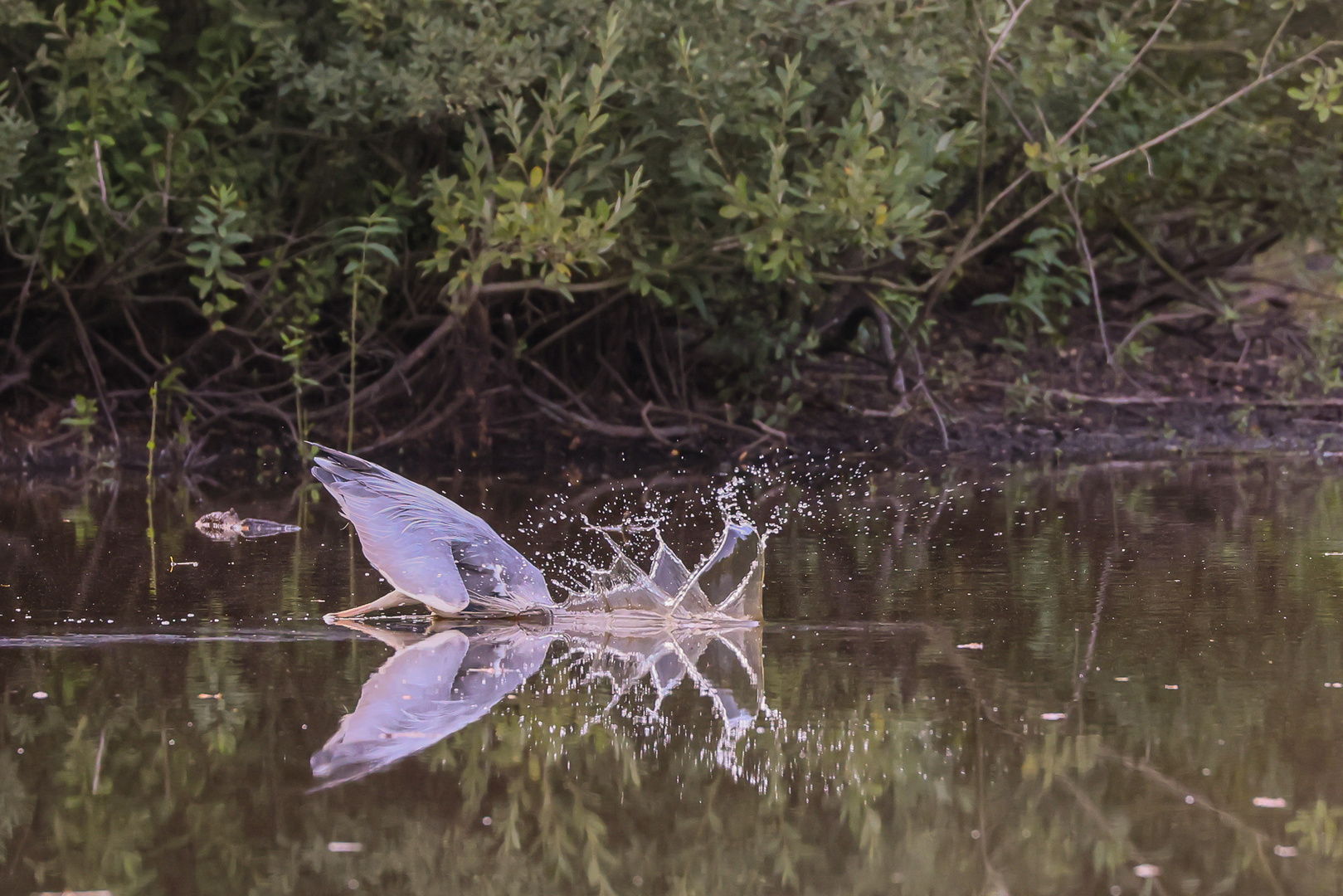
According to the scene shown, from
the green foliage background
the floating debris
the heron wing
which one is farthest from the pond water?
the green foliage background

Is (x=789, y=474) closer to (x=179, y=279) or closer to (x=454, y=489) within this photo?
(x=454, y=489)

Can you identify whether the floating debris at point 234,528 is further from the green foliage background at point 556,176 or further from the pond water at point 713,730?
the green foliage background at point 556,176

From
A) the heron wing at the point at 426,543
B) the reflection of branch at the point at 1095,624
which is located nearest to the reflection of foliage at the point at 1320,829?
the reflection of branch at the point at 1095,624

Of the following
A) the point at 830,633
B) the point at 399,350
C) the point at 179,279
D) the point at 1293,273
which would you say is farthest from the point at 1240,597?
the point at 1293,273

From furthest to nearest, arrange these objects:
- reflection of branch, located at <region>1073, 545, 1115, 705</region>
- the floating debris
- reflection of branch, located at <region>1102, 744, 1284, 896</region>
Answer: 1. the floating debris
2. reflection of branch, located at <region>1073, 545, 1115, 705</region>
3. reflection of branch, located at <region>1102, 744, 1284, 896</region>

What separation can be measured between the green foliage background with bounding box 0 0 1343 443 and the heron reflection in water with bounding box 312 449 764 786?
393cm

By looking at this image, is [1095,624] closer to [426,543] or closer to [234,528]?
[426,543]

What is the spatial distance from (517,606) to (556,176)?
208 inches

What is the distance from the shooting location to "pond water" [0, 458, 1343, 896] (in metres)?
3.22

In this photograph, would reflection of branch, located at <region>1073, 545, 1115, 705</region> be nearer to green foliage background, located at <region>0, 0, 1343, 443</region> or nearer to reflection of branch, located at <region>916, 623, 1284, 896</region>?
reflection of branch, located at <region>916, 623, 1284, 896</region>

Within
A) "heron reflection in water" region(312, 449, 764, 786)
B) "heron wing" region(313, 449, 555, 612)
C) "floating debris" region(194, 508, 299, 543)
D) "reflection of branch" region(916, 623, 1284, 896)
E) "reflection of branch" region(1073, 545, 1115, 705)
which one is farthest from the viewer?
"floating debris" region(194, 508, 299, 543)

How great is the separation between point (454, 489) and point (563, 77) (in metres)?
2.19

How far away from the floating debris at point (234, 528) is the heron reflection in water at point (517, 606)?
1.90 meters

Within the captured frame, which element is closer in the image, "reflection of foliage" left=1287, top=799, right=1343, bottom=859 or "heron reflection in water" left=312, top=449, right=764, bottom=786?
"reflection of foliage" left=1287, top=799, right=1343, bottom=859
